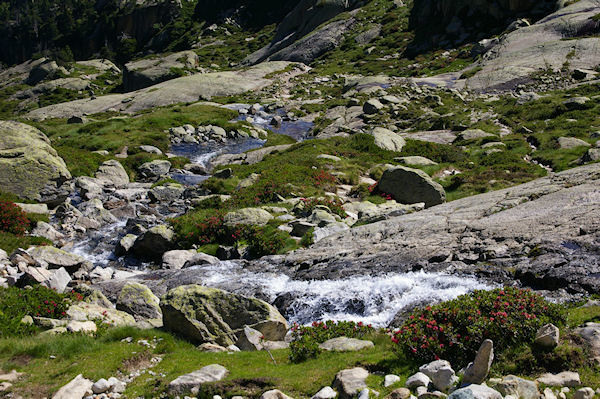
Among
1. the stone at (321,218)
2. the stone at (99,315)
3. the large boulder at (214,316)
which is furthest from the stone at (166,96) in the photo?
the large boulder at (214,316)

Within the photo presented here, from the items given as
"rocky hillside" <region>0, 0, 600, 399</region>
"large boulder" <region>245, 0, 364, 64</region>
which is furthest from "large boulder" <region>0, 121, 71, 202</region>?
"large boulder" <region>245, 0, 364, 64</region>

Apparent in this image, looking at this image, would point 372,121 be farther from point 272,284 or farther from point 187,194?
point 272,284

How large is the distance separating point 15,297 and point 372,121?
1946 inches

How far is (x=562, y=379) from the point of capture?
22.2ft

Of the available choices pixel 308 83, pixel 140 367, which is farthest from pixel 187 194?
pixel 308 83

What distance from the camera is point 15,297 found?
12.5 m

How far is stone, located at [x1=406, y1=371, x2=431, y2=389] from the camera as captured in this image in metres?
7.22

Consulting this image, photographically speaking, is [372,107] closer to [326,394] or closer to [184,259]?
[184,259]

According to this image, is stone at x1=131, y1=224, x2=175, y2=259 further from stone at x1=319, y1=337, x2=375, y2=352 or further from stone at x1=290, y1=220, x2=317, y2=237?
stone at x1=319, y1=337, x2=375, y2=352

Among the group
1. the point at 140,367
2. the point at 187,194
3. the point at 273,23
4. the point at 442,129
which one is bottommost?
the point at 442,129

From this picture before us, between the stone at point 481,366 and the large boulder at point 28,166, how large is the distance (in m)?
31.5

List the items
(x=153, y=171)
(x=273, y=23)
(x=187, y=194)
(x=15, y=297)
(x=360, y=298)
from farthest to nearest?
(x=273, y=23), (x=153, y=171), (x=187, y=194), (x=360, y=298), (x=15, y=297)

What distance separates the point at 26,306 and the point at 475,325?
40.9ft

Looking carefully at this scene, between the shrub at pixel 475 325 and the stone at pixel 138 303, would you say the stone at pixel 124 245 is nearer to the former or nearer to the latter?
the stone at pixel 138 303
